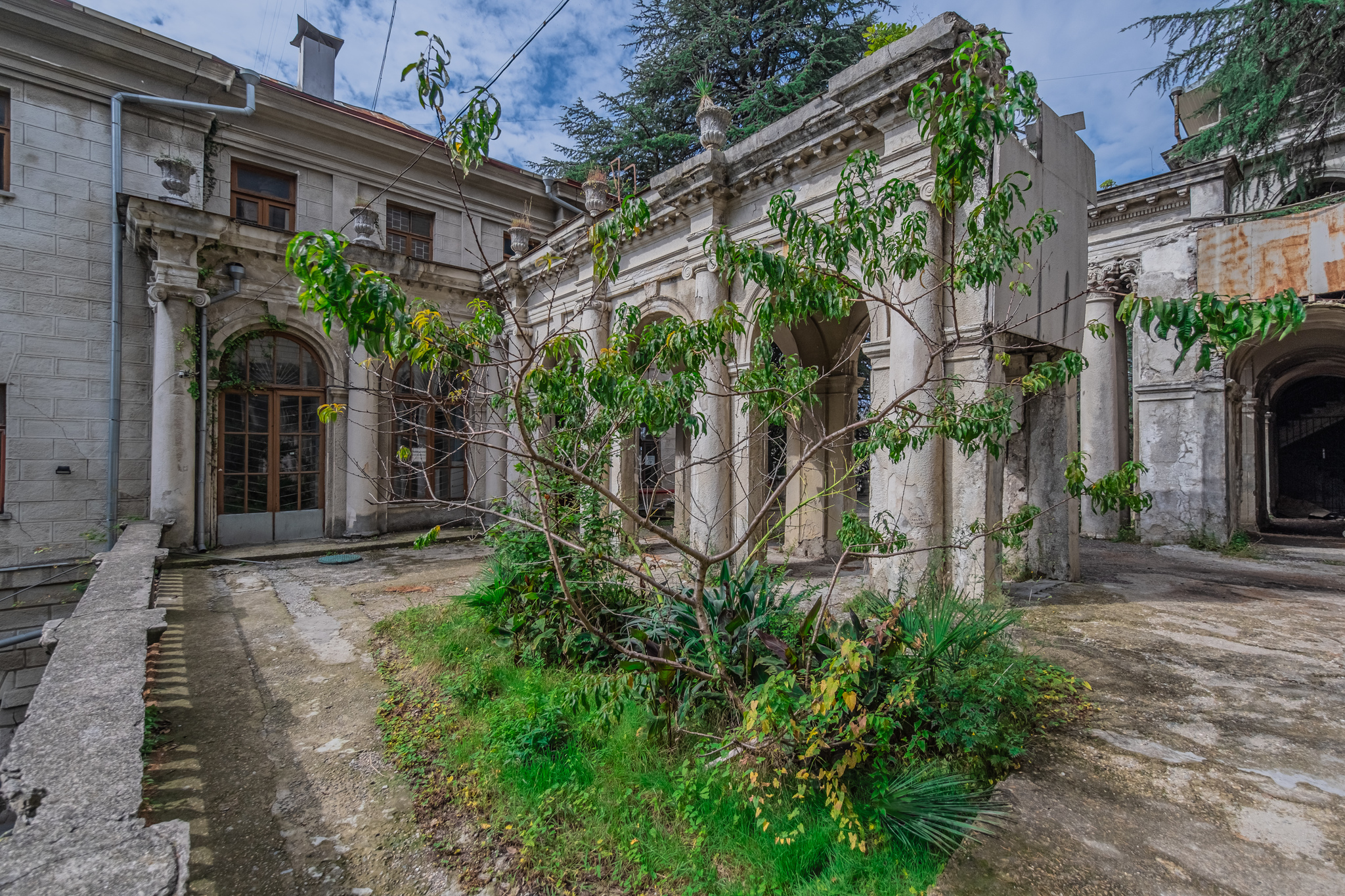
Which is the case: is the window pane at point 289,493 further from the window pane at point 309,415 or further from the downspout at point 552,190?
the downspout at point 552,190

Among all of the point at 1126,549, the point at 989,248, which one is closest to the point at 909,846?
the point at 989,248

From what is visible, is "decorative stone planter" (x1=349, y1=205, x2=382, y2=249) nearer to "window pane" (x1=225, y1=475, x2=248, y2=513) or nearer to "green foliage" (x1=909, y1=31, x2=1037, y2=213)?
"window pane" (x1=225, y1=475, x2=248, y2=513)

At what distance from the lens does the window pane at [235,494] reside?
10367mm

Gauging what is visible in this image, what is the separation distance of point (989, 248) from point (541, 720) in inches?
162

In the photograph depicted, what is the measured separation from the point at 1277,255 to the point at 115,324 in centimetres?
1615

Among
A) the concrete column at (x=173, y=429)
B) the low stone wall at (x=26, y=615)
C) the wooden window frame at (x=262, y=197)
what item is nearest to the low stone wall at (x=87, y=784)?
the low stone wall at (x=26, y=615)

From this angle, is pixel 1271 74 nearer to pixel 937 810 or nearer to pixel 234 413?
pixel 937 810

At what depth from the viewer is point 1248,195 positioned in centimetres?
1122

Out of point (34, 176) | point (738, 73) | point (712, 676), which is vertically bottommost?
point (712, 676)

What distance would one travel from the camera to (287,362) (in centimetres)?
1106

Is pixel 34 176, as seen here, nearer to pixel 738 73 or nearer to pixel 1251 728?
pixel 738 73

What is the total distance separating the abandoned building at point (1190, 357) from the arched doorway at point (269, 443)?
12953 millimetres

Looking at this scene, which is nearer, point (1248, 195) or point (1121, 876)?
point (1121, 876)

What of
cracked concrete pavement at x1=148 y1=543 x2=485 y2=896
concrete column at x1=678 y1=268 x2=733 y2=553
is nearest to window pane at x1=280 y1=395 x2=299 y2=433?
cracked concrete pavement at x1=148 y1=543 x2=485 y2=896
